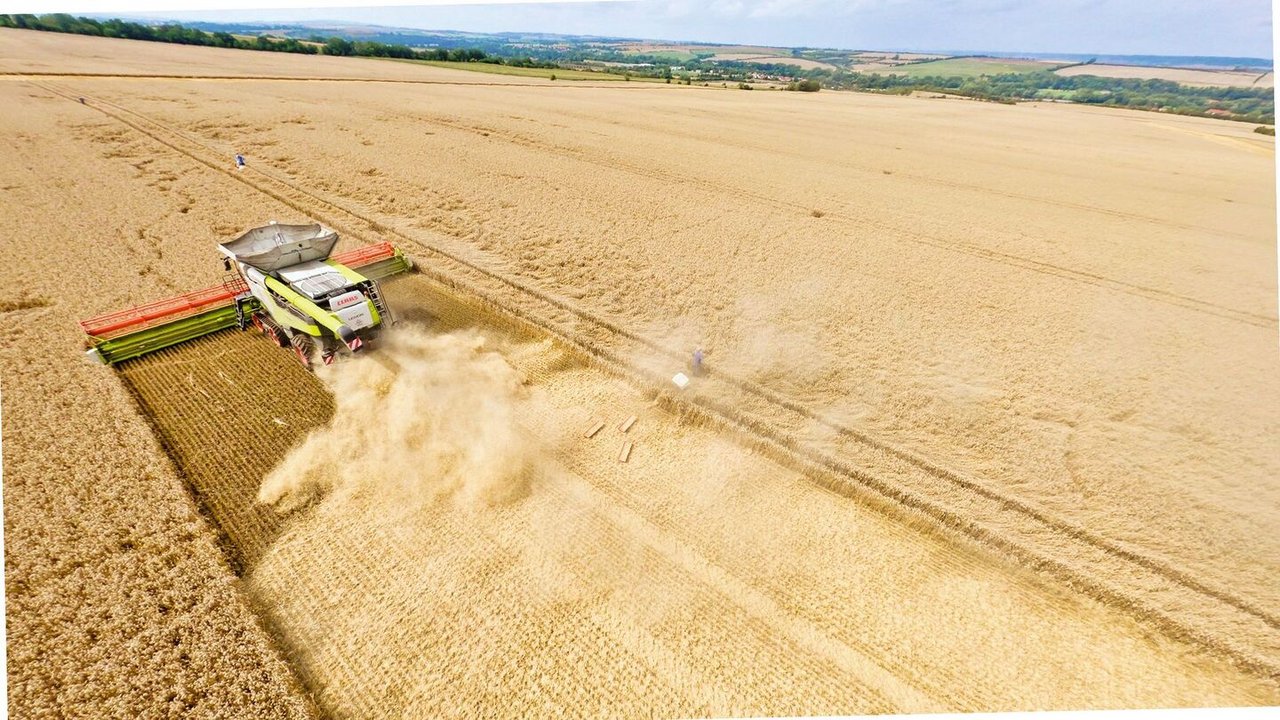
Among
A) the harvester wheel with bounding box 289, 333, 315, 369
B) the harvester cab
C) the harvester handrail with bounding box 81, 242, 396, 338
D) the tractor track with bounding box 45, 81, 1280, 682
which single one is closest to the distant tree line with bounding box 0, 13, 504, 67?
the harvester handrail with bounding box 81, 242, 396, 338

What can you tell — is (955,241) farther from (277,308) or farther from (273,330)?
Result: (273,330)

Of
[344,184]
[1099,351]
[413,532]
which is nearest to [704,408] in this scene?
[413,532]

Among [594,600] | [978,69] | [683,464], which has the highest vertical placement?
[978,69]

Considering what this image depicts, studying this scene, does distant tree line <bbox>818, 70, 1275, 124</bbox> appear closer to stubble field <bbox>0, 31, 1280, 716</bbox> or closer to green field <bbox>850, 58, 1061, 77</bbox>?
green field <bbox>850, 58, 1061, 77</bbox>

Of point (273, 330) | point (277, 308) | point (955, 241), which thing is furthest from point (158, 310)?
point (955, 241)

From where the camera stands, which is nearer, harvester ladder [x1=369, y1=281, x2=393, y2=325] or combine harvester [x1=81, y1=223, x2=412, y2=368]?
combine harvester [x1=81, y1=223, x2=412, y2=368]

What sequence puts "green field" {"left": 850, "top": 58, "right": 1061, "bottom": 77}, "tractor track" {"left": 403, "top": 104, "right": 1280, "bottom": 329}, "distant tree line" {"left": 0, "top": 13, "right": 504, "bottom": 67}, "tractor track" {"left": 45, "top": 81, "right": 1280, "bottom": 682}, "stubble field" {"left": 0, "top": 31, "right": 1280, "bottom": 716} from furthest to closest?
"green field" {"left": 850, "top": 58, "right": 1061, "bottom": 77}, "distant tree line" {"left": 0, "top": 13, "right": 504, "bottom": 67}, "tractor track" {"left": 403, "top": 104, "right": 1280, "bottom": 329}, "tractor track" {"left": 45, "top": 81, "right": 1280, "bottom": 682}, "stubble field" {"left": 0, "top": 31, "right": 1280, "bottom": 716}
